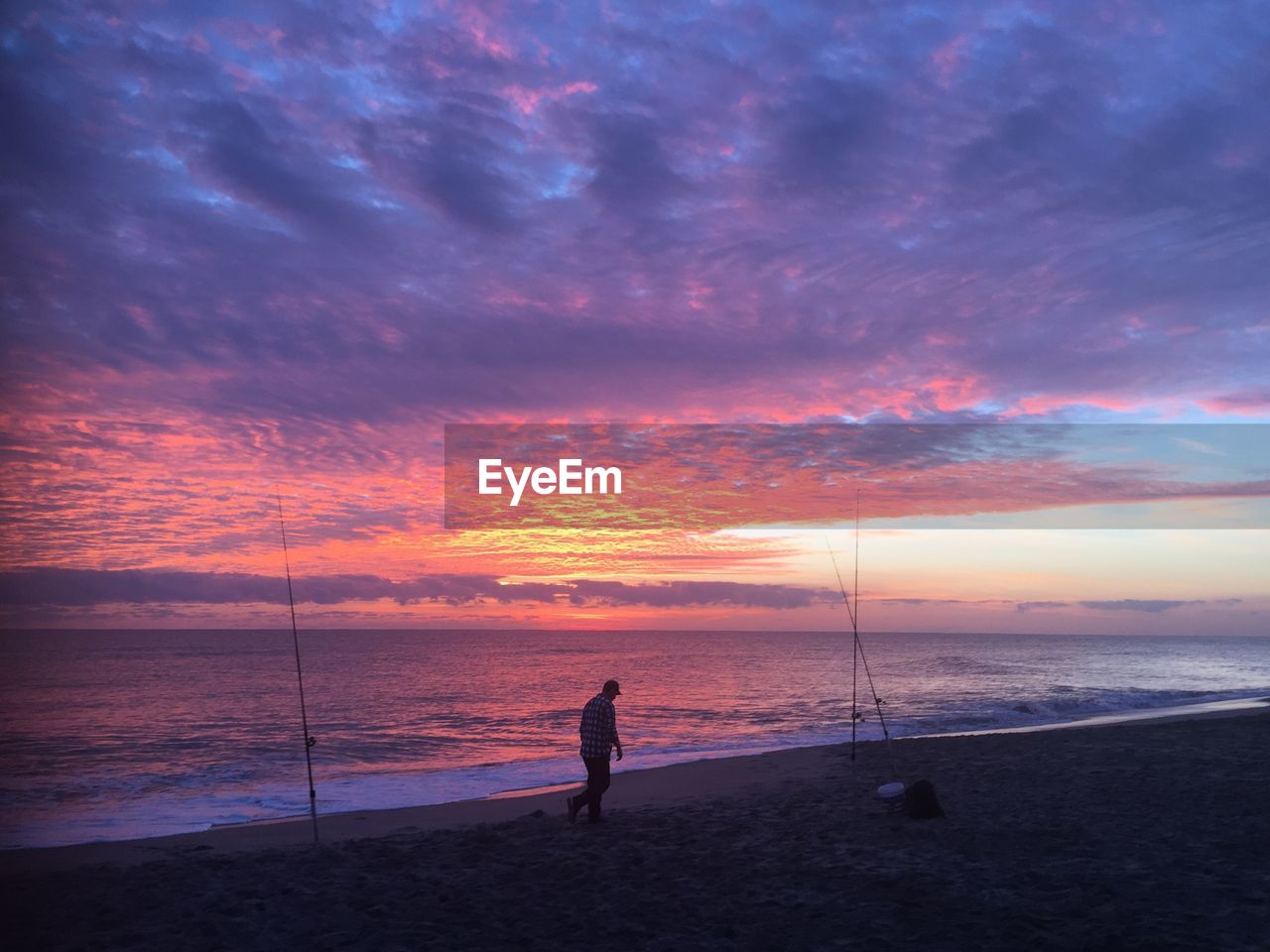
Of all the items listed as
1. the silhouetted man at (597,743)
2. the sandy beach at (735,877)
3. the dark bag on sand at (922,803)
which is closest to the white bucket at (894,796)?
the dark bag on sand at (922,803)

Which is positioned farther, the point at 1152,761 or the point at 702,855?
the point at 1152,761

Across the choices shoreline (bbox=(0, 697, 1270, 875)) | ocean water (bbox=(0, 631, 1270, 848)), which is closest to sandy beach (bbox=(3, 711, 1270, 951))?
shoreline (bbox=(0, 697, 1270, 875))

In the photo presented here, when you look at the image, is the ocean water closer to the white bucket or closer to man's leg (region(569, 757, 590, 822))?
man's leg (region(569, 757, 590, 822))

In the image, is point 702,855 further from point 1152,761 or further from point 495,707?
point 495,707

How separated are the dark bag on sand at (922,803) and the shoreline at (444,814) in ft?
12.0

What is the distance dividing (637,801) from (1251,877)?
7.88 meters

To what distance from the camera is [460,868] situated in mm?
8055

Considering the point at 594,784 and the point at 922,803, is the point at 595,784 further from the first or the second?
the point at 922,803

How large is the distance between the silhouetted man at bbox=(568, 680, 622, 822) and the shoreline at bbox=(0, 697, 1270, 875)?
4.67ft

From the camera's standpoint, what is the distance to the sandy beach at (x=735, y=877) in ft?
19.6

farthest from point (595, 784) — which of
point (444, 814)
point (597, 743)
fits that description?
point (444, 814)

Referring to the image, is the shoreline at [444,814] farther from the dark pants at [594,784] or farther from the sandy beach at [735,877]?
the dark pants at [594,784]

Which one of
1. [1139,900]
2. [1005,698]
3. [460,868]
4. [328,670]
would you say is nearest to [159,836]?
[460,868]

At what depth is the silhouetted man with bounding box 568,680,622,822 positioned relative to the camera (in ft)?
32.2
